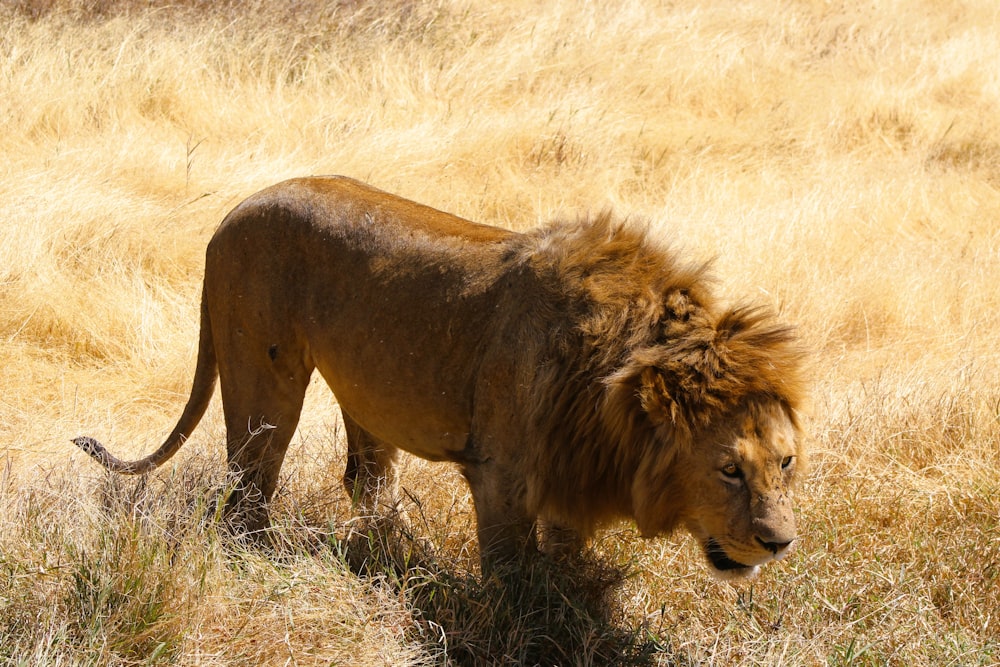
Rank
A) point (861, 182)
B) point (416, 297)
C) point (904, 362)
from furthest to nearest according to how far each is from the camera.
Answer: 1. point (861, 182)
2. point (904, 362)
3. point (416, 297)

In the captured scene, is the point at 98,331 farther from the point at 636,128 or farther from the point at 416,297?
the point at 636,128

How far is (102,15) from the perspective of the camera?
1007 centimetres

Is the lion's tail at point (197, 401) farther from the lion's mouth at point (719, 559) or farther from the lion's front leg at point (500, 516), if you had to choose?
the lion's mouth at point (719, 559)

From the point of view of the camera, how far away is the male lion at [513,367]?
3.25 metres

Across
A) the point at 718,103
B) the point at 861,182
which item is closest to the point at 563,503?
the point at 861,182

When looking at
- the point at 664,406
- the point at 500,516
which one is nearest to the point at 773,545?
the point at 664,406

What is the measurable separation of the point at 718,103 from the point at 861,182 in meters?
1.99

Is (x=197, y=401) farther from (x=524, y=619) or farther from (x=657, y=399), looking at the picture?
(x=657, y=399)

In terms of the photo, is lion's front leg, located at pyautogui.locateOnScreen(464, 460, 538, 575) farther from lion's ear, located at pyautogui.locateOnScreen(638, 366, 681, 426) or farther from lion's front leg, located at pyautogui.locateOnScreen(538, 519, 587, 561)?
lion's ear, located at pyautogui.locateOnScreen(638, 366, 681, 426)

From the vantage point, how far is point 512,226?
7691 millimetres

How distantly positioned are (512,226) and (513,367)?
14.0 feet

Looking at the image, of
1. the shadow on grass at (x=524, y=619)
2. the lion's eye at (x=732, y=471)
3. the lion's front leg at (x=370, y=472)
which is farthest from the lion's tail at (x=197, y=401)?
the lion's eye at (x=732, y=471)

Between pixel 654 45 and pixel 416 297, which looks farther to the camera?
pixel 654 45

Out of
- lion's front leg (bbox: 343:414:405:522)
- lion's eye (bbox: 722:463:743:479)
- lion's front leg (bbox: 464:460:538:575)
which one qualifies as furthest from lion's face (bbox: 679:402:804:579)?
lion's front leg (bbox: 343:414:405:522)
